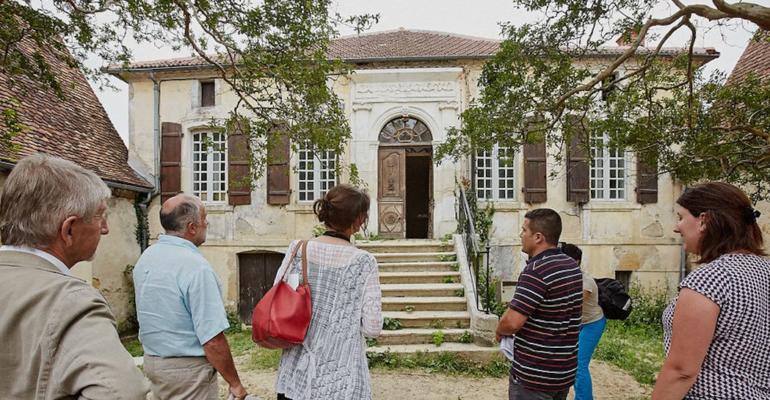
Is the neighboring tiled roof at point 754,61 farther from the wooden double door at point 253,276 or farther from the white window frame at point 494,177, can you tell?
the wooden double door at point 253,276

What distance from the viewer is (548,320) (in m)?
2.67

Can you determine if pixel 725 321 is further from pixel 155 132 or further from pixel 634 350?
pixel 155 132

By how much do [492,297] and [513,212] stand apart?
2.01 m

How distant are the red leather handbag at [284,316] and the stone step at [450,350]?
440 cm

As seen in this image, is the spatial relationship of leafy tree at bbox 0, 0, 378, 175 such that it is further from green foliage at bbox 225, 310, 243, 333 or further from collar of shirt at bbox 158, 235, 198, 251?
green foliage at bbox 225, 310, 243, 333

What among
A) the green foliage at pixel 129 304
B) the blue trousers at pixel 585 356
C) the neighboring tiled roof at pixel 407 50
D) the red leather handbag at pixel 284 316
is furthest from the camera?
the neighboring tiled roof at pixel 407 50

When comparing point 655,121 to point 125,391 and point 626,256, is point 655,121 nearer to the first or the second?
point 626,256

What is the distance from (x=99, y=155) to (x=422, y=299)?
742 cm

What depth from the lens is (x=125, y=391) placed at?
100 cm

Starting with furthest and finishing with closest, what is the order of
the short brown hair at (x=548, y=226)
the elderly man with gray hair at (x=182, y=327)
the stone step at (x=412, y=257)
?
the stone step at (x=412, y=257) < the short brown hair at (x=548, y=226) < the elderly man with gray hair at (x=182, y=327)

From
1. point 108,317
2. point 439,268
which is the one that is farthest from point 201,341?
point 439,268

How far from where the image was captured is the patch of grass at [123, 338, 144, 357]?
8508mm

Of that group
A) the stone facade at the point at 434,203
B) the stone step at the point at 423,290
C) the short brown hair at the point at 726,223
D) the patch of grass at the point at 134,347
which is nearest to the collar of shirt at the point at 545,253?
the short brown hair at the point at 726,223

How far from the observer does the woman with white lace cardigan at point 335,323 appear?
2.31m
